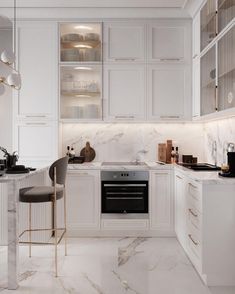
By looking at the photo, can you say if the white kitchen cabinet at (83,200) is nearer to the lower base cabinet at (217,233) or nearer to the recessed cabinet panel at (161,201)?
the recessed cabinet panel at (161,201)

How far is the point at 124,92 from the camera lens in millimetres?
4211

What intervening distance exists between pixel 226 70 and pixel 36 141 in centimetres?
240

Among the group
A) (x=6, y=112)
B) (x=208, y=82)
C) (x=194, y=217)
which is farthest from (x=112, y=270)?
(x=6, y=112)

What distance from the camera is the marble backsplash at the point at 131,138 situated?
4566 mm

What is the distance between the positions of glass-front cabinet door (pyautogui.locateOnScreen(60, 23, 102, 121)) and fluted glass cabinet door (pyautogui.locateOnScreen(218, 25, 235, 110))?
1.62 meters

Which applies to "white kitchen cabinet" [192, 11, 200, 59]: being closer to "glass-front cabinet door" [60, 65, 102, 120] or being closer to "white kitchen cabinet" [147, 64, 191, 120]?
"white kitchen cabinet" [147, 64, 191, 120]

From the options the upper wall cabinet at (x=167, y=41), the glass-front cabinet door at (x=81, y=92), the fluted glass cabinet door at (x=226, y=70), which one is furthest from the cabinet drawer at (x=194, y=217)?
the upper wall cabinet at (x=167, y=41)

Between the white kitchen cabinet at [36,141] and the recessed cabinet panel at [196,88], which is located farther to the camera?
the white kitchen cabinet at [36,141]

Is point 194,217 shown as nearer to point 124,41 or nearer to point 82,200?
point 82,200

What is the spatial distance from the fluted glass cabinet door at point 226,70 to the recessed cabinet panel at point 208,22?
0.31 meters

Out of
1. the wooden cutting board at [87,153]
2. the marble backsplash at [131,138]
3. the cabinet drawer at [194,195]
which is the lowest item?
the cabinet drawer at [194,195]

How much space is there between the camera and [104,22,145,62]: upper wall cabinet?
4184 mm

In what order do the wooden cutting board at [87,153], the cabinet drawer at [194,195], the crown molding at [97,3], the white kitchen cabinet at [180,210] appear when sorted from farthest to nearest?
the wooden cutting board at [87,153]
the crown molding at [97,3]
the white kitchen cabinet at [180,210]
the cabinet drawer at [194,195]

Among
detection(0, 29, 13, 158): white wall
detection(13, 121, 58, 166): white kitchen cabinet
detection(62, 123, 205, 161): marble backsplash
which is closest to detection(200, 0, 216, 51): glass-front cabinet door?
detection(62, 123, 205, 161): marble backsplash
